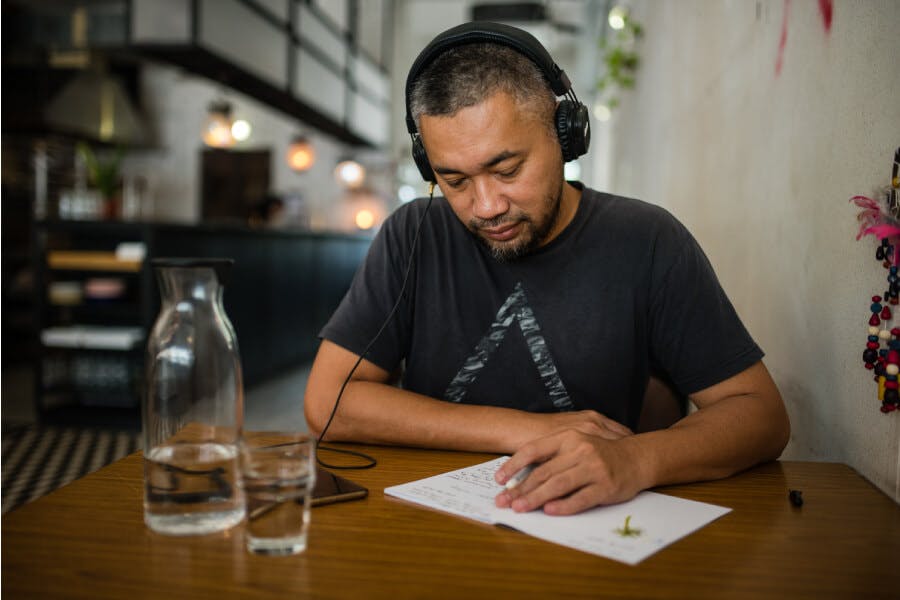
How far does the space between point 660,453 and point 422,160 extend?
0.70 metres

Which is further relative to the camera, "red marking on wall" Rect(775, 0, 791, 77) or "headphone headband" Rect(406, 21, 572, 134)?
"red marking on wall" Rect(775, 0, 791, 77)

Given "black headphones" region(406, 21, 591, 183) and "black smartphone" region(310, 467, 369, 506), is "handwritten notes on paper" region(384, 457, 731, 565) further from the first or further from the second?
"black headphones" region(406, 21, 591, 183)

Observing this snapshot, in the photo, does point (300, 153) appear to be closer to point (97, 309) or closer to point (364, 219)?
point (364, 219)

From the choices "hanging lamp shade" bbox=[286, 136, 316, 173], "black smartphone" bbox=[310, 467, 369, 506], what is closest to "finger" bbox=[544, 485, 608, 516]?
"black smartphone" bbox=[310, 467, 369, 506]

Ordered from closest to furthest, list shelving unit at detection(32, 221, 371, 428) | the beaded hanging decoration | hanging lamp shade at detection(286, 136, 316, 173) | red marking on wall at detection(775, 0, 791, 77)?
the beaded hanging decoration
red marking on wall at detection(775, 0, 791, 77)
shelving unit at detection(32, 221, 371, 428)
hanging lamp shade at detection(286, 136, 316, 173)

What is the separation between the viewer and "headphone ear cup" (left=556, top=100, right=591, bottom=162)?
1.25 metres

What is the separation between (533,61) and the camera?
3.96 feet

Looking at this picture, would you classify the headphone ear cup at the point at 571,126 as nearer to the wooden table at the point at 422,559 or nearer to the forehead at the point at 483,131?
the forehead at the point at 483,131

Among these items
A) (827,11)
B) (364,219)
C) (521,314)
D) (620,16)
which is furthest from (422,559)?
(364,219)

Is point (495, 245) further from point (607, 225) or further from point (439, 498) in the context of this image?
point (439, 498)

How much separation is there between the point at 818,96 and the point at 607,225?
0.46 metres

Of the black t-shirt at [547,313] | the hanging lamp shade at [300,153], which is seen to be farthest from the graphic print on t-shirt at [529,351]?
the hanging lamp shade at [300,153]

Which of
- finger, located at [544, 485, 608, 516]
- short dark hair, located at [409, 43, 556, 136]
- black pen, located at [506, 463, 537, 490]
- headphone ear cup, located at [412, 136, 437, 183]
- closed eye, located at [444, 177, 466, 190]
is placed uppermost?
short dark hair, located at [409, 43, 556, 136]

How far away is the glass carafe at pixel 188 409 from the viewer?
760mm
